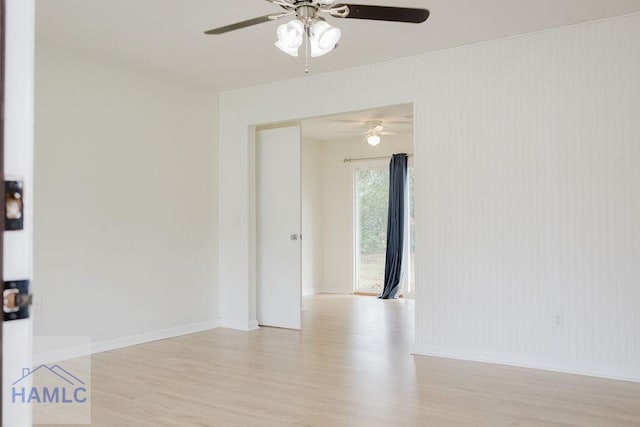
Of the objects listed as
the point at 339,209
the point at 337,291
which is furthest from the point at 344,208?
the point at 337,291

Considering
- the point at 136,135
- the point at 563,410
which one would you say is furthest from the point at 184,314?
the point at 563,410

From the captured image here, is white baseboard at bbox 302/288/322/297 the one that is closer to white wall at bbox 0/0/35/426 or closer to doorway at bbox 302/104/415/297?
doorway at bbox 302/104/415/297

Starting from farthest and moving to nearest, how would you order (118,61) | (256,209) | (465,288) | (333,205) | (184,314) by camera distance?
1. (333,205)
2. (256,209)
3. (184,314)
4. (118,61)
5. (465,288)

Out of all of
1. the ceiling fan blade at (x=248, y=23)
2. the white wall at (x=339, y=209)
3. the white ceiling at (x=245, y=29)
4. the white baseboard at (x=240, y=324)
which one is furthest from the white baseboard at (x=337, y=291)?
the ceiling fan blade at (x=248, y=23)

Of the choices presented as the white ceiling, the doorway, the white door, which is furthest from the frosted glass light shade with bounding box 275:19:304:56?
the doorway

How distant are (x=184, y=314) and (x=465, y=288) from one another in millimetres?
2893

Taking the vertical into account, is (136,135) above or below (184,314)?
above

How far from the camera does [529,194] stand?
421 centimetres

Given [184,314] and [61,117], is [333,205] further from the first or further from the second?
[61,117]

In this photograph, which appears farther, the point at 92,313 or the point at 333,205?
the point at 333,205

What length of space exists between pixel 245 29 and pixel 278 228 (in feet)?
7.97

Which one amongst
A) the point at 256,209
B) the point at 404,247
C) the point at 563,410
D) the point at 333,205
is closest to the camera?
the point at 563,410

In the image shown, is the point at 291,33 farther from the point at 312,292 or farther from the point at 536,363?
the point at 312,292

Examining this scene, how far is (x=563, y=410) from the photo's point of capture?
3.16 metres
